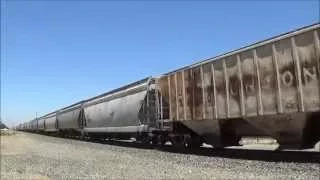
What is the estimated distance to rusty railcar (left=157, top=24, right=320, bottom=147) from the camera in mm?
13078

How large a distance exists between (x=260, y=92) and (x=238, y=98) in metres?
1.27

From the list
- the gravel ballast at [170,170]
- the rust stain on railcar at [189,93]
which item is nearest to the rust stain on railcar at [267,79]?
the gravel ballast at [170,170]

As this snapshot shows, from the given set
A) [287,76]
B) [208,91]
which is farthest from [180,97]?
[287,76]

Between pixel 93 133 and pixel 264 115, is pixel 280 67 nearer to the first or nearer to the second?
pixel 264 115

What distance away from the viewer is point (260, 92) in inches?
583

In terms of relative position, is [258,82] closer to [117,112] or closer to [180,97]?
[180,97]

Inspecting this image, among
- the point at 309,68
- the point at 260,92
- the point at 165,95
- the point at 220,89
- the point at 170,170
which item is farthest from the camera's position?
the point at 165,95

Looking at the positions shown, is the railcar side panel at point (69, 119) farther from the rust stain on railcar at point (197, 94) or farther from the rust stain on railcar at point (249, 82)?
the rust stain on railcar at point (249, 82)

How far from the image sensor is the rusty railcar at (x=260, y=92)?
13.1 metres

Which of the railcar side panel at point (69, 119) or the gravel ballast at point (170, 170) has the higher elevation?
the railcar side panel at point (69, 119)

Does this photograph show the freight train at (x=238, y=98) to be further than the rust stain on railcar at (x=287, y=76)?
No

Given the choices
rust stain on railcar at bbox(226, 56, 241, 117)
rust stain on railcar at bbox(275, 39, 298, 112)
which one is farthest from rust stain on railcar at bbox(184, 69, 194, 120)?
rust stain on railcar at bbox(275, 39, 298, 112)

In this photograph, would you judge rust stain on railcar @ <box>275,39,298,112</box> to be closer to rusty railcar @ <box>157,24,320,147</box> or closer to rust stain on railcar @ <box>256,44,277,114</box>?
rusty railcar @ <box>157,24,320,147</box>

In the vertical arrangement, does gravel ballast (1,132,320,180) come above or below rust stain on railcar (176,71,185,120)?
below
